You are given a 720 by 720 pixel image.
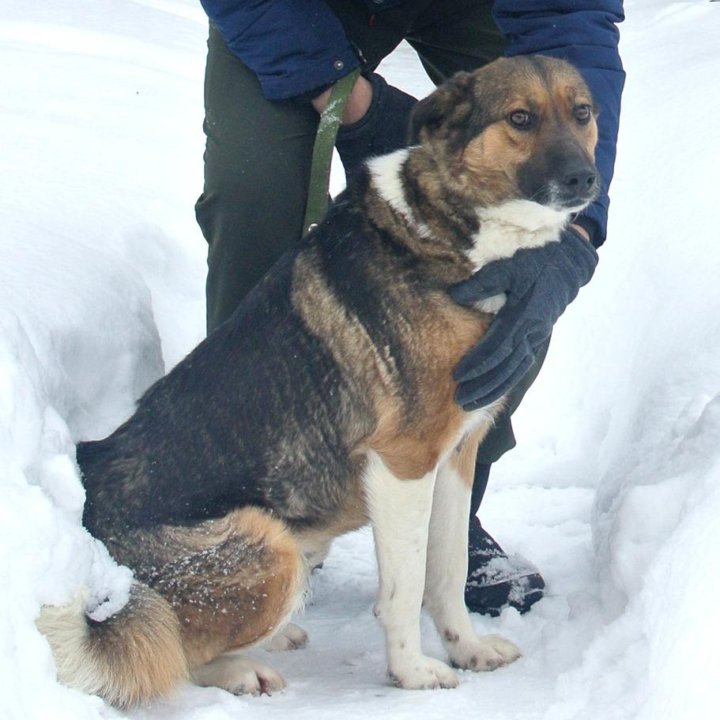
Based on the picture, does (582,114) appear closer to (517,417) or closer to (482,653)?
(482,653)

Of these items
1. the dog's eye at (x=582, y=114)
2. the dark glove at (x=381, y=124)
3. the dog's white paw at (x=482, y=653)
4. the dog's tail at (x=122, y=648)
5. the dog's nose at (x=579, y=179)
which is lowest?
the dog's white paw at (x=482, y=653)

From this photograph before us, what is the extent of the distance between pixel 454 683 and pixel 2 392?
3.88 ft

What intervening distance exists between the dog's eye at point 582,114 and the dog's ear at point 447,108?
231 millimetres

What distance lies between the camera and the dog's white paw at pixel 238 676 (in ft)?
8.96

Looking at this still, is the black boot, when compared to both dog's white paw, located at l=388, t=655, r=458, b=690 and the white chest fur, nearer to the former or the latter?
dog's white paw, located at l=388, t=655, r=458, b=690

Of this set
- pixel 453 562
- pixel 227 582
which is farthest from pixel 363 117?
pixel 227 582

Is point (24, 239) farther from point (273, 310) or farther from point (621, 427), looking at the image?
point (621, 427)

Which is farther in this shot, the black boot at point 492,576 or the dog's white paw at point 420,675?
the black boot at point 492,576

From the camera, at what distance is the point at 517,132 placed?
2.73m

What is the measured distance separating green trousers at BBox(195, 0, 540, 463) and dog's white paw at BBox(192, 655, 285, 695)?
944mm

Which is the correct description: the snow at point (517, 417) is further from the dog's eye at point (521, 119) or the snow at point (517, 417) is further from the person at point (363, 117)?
the dog's eye at point (521, 119)

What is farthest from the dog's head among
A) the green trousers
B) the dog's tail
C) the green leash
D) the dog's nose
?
the dog's tail

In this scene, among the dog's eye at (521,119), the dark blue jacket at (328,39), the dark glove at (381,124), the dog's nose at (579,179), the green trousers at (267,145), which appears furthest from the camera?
the dark glove at (381,124)

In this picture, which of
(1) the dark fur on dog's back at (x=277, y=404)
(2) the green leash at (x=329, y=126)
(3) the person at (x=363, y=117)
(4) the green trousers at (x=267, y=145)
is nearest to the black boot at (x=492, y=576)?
(3) the person at (x=363, y=117)
